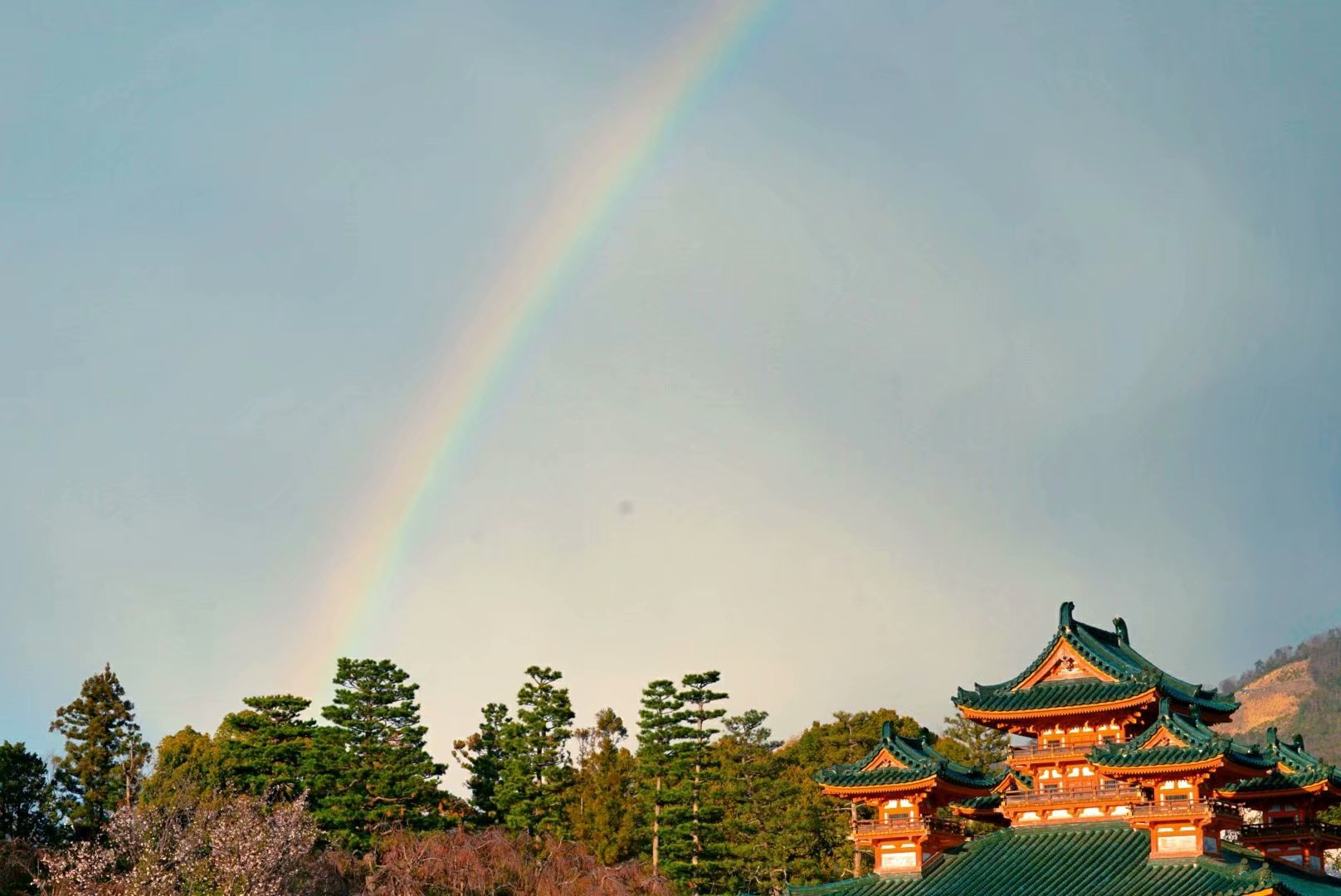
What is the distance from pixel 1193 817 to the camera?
83.8 ft

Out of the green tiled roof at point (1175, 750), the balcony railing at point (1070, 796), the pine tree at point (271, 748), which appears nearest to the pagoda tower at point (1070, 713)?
the balcony railing at point (1070, 796)

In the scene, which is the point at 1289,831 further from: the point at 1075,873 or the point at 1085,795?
the point at 1075,873

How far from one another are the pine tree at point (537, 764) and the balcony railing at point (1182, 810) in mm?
32369

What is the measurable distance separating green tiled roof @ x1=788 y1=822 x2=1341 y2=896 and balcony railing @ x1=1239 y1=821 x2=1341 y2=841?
0.99 metres

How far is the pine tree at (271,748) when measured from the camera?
52156 millimetres

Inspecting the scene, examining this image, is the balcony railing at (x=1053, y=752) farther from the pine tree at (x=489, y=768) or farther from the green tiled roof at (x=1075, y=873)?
the pine tree at (x=489, y=768)

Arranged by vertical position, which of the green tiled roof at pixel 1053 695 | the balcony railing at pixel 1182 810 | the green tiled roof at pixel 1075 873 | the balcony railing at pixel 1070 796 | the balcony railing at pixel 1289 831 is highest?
the green tiled roof at pixel 1053 695

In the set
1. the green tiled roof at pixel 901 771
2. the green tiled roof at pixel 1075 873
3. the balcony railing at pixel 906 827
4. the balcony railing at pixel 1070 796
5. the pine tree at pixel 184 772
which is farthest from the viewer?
the pine tree at pixel 184 772

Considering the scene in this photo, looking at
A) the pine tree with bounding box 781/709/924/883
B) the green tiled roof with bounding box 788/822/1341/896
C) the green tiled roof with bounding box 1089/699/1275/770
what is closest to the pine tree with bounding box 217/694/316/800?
the pine tree with bounding box 781/709/924/883

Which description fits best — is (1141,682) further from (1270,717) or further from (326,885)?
(1270,717)

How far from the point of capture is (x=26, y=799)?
48.2 m

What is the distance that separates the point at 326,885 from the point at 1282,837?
27.3m

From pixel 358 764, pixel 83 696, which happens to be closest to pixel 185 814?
pixel 358 764

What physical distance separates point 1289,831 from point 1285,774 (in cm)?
149
